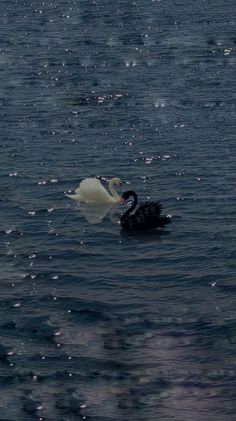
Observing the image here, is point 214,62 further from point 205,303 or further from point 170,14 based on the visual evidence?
point 205,303

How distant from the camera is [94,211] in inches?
1416

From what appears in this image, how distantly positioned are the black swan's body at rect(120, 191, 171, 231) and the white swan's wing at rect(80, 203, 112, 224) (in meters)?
1.34

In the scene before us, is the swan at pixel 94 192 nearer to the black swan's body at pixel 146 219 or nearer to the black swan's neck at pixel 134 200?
the black swan's neck at pixel 134 200

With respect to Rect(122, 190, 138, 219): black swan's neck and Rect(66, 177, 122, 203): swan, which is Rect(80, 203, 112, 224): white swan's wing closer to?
Rect(66, 177, 122, 203): swan

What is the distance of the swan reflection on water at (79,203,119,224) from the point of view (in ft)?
115

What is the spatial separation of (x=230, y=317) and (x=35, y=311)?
4.07m

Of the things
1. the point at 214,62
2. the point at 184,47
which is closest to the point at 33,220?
the point at 214,62

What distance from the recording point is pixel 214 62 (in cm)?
5722

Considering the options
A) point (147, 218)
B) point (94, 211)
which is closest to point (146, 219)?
point (147, 218)

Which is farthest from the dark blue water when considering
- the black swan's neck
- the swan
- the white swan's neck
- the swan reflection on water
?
the white swan's neck

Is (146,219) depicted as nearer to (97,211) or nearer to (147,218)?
(147,218)

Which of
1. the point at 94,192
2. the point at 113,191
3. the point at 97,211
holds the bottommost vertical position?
the point at 97,211

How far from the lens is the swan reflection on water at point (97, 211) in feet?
115

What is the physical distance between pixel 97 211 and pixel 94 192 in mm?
528
